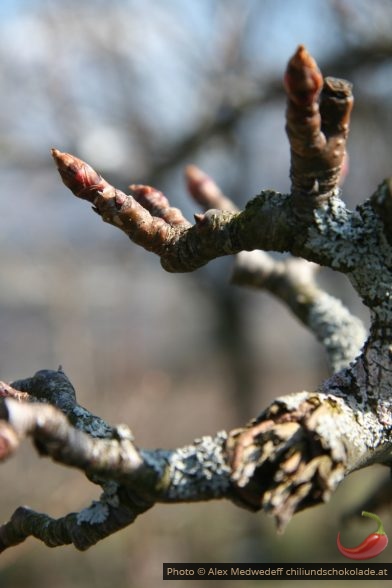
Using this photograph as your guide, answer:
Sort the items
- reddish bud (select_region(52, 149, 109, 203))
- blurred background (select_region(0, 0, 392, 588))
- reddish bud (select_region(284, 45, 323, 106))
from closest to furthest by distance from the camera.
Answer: reddish bud (select_region(284, 45, 323, 106)), reddish bud (select_region(52, 149, 109, 203)), blurred background (select_region(0, 0, 392, 588))

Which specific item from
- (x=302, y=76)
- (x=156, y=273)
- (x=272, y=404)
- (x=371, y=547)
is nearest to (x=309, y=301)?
(x=371, y=547)

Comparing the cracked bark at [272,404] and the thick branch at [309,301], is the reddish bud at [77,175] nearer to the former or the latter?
the cracked bark at [272,404]

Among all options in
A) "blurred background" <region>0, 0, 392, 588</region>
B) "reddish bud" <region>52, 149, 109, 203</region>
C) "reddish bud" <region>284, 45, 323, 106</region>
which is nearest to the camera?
"reddish bud" <region>284, 45, 323, 106</region>

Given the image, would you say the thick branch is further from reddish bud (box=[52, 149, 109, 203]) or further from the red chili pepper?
reddish bud (box=[52, 149, 109, 203])

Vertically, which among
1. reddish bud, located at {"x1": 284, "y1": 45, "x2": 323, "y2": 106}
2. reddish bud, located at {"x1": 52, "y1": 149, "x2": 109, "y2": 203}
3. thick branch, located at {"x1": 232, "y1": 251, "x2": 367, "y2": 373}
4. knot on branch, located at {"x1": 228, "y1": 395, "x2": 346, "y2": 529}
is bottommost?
knot on branch, located at {"x1": 228, "y1": 395, "x2": 346, "y2": 529}

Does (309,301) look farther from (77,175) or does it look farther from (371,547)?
(77,175)

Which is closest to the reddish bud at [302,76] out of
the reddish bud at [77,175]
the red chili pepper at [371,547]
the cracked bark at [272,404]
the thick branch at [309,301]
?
the cracked bark at [272,404]

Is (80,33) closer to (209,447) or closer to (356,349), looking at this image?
(356,349)

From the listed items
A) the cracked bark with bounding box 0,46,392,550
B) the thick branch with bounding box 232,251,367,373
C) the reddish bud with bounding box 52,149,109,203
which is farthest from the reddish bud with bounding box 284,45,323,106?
the thick branch with bounding box 232,251,367,373
